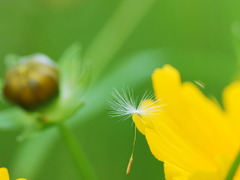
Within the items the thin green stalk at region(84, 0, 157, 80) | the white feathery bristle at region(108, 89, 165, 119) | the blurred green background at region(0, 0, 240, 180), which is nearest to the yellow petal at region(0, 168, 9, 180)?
the white feathery bristle at region(108, 89, 165, 119)

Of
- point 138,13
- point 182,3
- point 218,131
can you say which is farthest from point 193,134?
point 182,3

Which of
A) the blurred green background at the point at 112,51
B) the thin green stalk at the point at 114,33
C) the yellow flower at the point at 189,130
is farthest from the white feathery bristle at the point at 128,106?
the thin green stalk at the point at 114,33

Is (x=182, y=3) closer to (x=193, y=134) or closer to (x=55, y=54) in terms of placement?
(x=55, y=54)

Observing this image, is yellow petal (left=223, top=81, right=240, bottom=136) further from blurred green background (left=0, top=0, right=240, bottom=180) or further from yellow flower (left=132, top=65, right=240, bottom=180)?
blurred green background (left=0, top=0, right=240, bottom=180)

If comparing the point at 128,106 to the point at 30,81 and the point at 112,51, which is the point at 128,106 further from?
the point at 112,51

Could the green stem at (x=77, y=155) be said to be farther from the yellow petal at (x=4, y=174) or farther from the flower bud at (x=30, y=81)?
the yellow petal at (x=4, y=174)

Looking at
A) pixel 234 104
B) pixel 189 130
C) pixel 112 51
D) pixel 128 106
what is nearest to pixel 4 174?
pixel 128 106
